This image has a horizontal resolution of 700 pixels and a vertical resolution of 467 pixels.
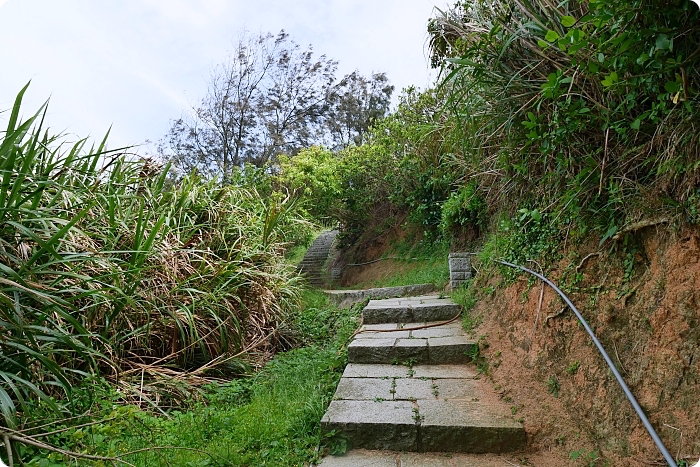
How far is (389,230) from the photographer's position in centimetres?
796

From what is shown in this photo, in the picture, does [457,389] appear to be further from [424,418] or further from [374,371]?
[374,371]

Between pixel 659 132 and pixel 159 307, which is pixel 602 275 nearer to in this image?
pixel 659 132

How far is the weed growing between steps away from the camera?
148cm

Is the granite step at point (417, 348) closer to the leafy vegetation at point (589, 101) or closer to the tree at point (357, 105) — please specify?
the leafy vegetation at point (589, 101)

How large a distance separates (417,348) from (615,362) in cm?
135

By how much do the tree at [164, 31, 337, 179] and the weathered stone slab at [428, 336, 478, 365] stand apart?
13410 millimetres

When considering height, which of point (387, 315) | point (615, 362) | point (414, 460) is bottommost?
point (414, 460)

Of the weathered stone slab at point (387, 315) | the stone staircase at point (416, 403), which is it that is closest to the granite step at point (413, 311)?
the weathered stone slab at point (387, 315)

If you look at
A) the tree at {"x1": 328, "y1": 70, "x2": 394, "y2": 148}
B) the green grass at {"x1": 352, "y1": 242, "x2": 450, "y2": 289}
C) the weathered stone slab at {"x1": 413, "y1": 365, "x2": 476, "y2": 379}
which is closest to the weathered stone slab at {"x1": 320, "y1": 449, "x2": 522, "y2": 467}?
the weathered stone slab at {"x1": 413, "y1": 365, "x2": 476, "y2": 379}

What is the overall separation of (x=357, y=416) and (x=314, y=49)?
16.9m

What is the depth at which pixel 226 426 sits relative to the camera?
200 centimetres

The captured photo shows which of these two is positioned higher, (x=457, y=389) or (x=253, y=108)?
(x=253, y=108)

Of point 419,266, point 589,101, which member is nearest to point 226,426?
point 589,101

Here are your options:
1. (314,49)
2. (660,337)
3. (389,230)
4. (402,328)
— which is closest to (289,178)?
(389,230)
